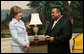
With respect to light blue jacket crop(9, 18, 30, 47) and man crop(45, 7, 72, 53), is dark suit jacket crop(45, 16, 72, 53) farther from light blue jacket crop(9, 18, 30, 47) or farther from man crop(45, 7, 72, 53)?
light blue jacket crop(9, 18, 30, 47)

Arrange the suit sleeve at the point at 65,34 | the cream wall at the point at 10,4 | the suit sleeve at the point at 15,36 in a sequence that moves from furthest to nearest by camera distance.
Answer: the cream wall at the point at 10,4 → the suit sleeve at the point at 15,36 → the suit sleeve at the point at 65,34

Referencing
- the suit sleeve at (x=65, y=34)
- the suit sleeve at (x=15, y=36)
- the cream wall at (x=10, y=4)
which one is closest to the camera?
the suit sleeve at (x=65, y=34)

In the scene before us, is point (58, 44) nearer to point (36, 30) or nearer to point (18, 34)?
point (18, 34)

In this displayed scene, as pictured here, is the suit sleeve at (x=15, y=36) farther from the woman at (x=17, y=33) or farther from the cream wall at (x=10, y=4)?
the cream wall at (x=10, y=4)

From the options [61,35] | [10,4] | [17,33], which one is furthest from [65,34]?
[10,4]

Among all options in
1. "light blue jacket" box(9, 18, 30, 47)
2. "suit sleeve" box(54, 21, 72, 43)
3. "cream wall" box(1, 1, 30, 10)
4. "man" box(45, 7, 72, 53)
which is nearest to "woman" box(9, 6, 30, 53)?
"light blue jacket" box(9, 18, 30, 47)

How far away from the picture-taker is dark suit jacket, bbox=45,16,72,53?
3.06 metres

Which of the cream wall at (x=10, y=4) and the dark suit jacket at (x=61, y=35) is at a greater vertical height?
the cream wall at (x=10, y=4)

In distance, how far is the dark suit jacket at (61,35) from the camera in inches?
121

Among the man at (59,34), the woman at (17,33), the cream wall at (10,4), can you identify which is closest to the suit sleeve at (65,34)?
the man at (59,34)

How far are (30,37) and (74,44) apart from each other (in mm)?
1445

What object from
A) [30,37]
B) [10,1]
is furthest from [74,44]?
[10,1]

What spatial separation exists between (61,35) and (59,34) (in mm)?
86

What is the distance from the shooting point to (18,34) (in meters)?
3.29
